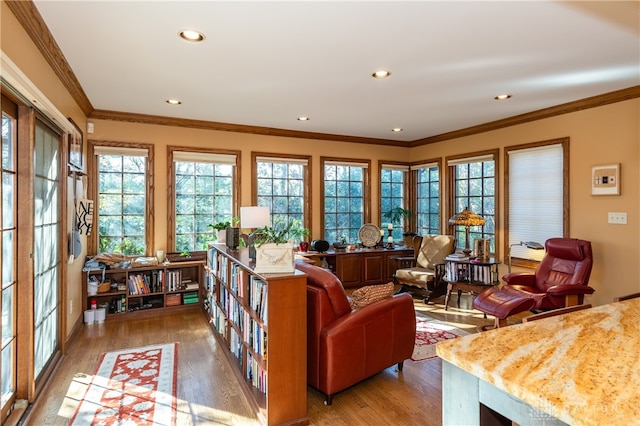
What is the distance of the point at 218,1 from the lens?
84.4 inches

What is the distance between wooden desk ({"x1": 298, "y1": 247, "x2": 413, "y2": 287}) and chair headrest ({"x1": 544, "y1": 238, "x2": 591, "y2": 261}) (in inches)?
89.3

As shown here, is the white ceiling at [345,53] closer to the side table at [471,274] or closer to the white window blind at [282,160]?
the white window blind at [282,160]

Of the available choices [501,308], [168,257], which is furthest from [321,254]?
[501,308]

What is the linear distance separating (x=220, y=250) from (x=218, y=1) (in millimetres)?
2258

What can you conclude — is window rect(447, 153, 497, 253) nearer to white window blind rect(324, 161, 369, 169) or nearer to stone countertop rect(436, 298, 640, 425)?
white window blind rect(324, 161, 369, 169)

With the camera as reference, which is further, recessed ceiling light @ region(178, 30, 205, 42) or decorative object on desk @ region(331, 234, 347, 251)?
decorative object on desk @ region(331, 234, 347, 251)

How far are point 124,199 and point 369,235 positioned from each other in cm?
376

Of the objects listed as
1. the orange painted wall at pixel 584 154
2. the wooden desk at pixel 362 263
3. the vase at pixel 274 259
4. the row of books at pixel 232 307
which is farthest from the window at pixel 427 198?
the vase at pixel 274 259

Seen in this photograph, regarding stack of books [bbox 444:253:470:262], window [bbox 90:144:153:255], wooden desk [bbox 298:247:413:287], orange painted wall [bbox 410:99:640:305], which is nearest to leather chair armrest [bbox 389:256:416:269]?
wooden desk [bbox 298:247:413:287]

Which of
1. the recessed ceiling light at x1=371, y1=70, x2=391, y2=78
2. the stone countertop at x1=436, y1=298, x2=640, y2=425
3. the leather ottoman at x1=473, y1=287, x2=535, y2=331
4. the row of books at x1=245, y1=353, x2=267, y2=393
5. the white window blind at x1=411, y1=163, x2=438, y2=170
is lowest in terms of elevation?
the row of books at x1=245, y1=353, x2=267, y2=393

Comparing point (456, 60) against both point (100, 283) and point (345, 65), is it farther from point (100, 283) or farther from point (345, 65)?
point (100, 283)

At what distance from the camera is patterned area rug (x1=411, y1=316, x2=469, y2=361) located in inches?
135

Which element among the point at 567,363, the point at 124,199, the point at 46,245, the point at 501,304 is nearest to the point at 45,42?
the point at 46,245

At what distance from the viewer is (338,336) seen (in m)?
2.46
